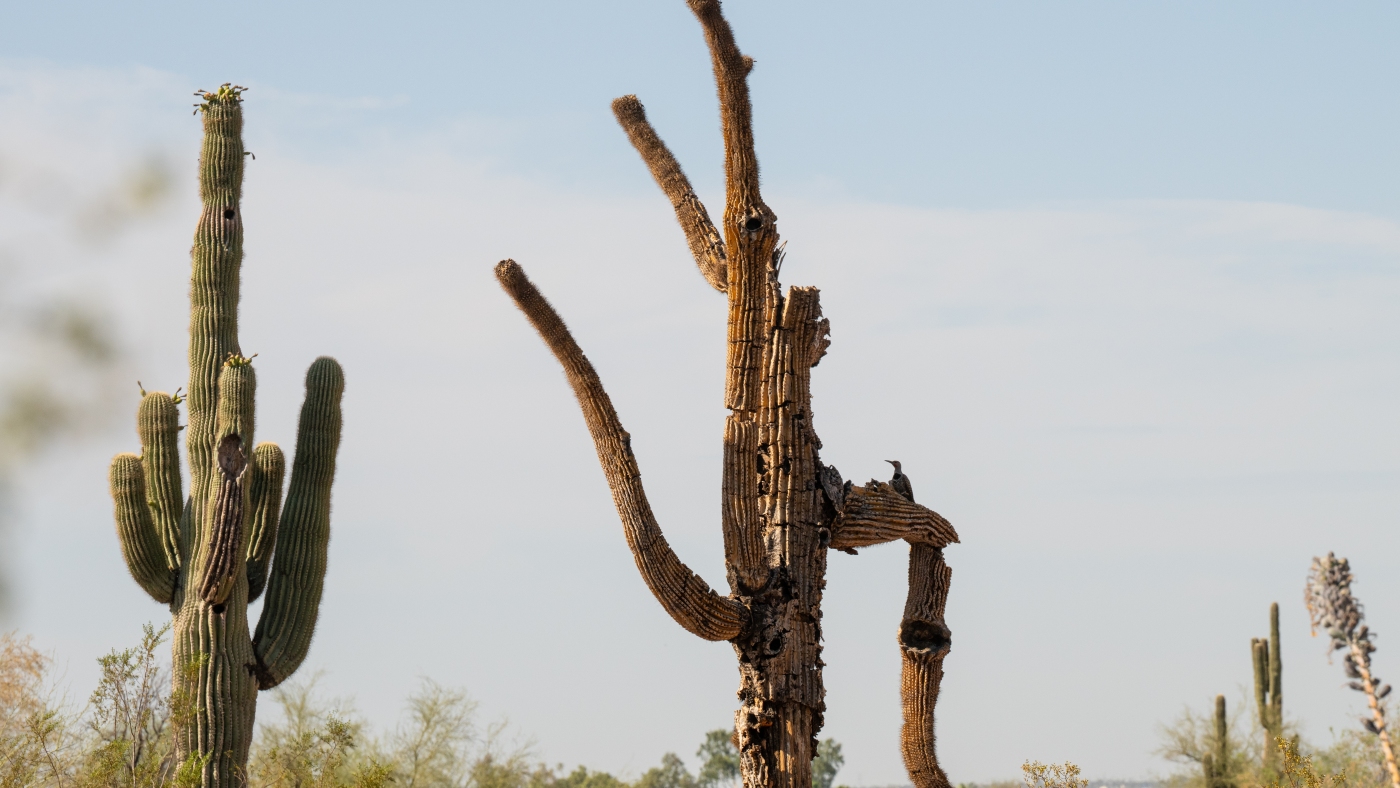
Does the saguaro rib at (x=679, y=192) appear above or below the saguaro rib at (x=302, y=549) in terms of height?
above

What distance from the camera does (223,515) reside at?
1054cm

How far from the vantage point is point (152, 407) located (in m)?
11.1

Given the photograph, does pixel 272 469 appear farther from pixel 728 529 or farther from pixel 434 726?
pixel 434 726

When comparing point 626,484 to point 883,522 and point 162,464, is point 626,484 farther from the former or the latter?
point 162,464

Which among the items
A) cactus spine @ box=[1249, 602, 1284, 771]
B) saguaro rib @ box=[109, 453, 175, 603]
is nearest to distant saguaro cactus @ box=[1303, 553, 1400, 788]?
saguaro rib @ box=[109, 453, 175, 603]

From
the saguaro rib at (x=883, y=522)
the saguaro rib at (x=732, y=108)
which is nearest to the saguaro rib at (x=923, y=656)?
the saguaro rib at (x=883, y=522)

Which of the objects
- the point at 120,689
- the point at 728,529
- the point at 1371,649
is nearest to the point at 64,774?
the point at 120,689

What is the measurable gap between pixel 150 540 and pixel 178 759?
159 cm

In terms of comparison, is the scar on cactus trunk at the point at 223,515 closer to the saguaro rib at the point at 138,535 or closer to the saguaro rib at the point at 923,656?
the saguaro rib at the point at 138,535

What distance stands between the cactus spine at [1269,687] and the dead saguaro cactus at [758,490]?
16.4 meters

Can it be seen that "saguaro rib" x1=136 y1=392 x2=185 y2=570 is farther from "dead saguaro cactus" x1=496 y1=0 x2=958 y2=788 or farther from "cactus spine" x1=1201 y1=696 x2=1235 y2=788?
"cactus spine" x1=1201 y1=696 x2=1235 y2=788

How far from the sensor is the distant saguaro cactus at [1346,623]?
354 centimetres

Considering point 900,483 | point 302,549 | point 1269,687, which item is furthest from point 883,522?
point 1269,687

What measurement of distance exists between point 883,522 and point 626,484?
5.69ft
